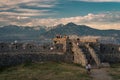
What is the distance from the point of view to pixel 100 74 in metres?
70.5

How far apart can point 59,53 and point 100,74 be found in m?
14.5

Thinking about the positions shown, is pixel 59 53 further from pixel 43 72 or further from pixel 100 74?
pixel 43 72

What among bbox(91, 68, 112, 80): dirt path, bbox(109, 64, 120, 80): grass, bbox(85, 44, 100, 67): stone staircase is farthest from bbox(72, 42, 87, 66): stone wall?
bbox(109, 64, 120, 80): grass

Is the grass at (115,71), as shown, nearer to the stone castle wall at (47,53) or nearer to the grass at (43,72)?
the grass at (43,72)

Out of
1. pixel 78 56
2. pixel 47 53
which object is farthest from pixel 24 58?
pixel 78 56

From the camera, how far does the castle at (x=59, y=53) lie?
7806cm

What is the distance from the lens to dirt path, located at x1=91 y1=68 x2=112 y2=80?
66000mm

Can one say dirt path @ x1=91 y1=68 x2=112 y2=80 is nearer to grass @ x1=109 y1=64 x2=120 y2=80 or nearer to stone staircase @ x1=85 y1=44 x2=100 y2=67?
grass @ x1=109 y1=64 x2=120 y2=80

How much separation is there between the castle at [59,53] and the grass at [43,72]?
10.4ft

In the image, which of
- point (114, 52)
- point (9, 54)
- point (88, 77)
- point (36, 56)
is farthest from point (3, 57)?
point (114, 52)

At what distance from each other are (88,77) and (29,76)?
30.7ft

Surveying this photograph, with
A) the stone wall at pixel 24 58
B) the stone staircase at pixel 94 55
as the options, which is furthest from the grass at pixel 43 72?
the stone staircase at pixel 94 55

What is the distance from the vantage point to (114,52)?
91688mm

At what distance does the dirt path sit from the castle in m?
4.14
